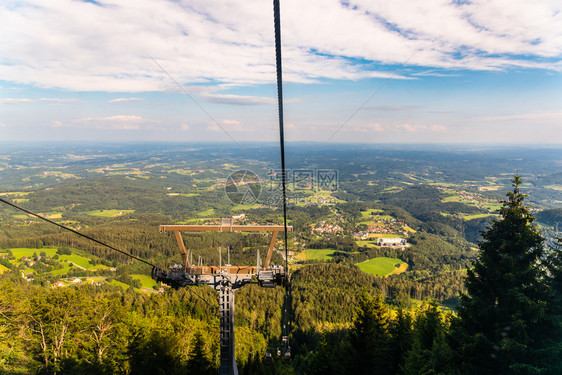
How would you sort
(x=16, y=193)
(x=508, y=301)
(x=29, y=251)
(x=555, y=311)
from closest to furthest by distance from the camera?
1. (x=555, y=311)
2. (x=508, y=301)
3. (x=29, y=251)
4. (x=16, y=193)

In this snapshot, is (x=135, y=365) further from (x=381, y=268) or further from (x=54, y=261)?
(x=381, y=268)

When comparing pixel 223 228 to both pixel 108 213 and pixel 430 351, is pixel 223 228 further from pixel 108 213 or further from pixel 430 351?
pixel 108 213

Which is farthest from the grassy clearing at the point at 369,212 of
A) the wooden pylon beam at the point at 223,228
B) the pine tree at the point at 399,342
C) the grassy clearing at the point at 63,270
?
the wooden pylon beam at the point at 223,228

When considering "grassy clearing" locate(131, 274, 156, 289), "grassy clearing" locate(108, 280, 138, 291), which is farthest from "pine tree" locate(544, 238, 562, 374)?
"grassy clearing" locate(131, 274, 156, 289)

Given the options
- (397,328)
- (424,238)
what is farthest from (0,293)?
(424,238)

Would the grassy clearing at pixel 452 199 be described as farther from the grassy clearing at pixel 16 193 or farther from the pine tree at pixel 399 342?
the grassy clearing at pixel 16 193

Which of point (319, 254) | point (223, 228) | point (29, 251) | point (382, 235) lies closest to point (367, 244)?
point (382, 235)

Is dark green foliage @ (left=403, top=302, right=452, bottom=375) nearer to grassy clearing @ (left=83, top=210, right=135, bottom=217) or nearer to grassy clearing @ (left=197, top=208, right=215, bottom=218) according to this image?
grassy clearing @ (left=197, top=208, right=215, bottom=218)
